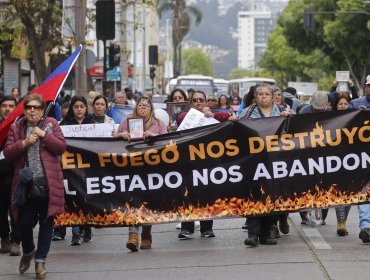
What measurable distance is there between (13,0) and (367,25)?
34.4 meters

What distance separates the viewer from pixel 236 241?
11.7m

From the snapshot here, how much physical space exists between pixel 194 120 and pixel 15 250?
2.48 metres

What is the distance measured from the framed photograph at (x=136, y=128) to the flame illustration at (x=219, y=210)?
72 centimetres

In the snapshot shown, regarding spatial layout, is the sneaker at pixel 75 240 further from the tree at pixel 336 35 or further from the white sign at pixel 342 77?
the tree at pixel 336 35

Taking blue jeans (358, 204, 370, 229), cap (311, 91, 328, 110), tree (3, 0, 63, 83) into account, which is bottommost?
blue jeans (358, 204, 370, 229)

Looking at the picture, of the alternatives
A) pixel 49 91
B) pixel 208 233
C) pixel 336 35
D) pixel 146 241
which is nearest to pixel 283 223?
pixel 208 233

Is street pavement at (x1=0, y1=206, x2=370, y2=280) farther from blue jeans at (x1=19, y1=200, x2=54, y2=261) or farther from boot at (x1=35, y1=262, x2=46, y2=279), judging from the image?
blue jeans at (x1=19, y1=200, x2=54, y2=261)

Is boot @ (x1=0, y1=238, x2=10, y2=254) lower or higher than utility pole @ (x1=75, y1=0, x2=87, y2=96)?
lower

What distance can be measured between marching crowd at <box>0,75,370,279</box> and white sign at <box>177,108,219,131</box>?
12 cm

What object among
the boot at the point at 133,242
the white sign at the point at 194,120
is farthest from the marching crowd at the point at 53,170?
the white sign at the point at 194,120

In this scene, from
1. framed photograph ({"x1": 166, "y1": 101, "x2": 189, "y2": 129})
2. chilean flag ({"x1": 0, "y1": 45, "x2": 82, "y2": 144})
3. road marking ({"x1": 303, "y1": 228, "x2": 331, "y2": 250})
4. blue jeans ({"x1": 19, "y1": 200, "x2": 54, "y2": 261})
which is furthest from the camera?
framed photograph ({"x1": 166, "y1": 101, "x2": 189, "y2": 129})

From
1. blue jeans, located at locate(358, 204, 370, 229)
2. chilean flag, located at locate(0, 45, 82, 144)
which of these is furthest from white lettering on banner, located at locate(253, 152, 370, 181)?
chilean flag, located at locate(0, 45, 82, 144)

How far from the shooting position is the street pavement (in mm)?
9469

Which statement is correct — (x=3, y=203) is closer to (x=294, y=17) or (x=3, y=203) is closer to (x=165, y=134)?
(x=165, y=134)
